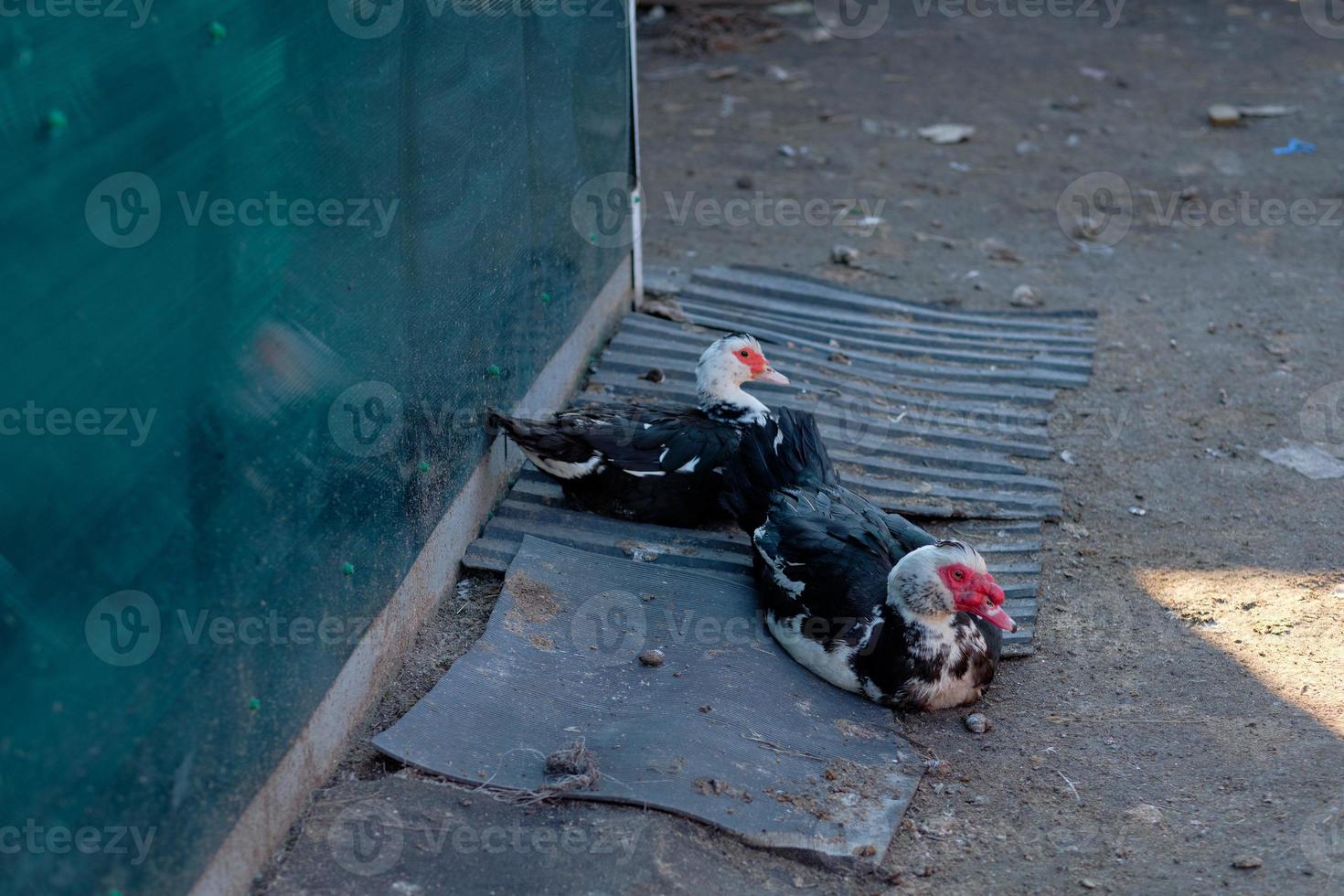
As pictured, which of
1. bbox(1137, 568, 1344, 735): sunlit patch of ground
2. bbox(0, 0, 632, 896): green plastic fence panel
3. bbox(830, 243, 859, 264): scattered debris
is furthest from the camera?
bbox(830, 243, 859, 264): scattered debris

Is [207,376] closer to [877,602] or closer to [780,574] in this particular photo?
[780,574]

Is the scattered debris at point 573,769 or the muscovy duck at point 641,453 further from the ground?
the muscovy duck at point 641,453

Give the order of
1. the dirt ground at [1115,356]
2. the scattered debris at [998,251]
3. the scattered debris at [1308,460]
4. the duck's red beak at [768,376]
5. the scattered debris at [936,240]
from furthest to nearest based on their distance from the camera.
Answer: the scattered debris at [936,240]
the scattered debris at [998,251]
the scattered debris at [1308,460]
the duck's red beak at [768,376]
the dirt ground at [1115,356]

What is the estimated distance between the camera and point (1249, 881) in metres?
3.88

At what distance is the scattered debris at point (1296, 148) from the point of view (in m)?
10.7

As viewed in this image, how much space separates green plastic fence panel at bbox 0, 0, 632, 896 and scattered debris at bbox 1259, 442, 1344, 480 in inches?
168

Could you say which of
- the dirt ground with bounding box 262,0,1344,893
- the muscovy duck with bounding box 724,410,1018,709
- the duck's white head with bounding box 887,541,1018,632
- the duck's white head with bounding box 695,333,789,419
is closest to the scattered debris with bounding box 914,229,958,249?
the dirt ground with bounding box 262,0,1344,893

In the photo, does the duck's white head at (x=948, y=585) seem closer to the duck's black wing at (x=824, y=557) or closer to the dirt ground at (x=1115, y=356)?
the duck's black wing at (x=824, y=557)

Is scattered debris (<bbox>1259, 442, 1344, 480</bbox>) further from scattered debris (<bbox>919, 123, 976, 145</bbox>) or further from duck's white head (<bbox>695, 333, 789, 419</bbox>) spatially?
scattered debris (<bbox>919, 123, 976, 145</bbox>)

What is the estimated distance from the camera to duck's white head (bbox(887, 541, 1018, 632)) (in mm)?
4707

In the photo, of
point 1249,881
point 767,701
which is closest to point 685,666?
point 767,701

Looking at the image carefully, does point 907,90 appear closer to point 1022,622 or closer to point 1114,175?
point 1114,175

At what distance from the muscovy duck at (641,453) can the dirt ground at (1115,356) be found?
72 cm

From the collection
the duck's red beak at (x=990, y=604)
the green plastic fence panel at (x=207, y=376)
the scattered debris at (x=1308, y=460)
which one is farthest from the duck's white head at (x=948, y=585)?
the scattered debris at (x=1308, y=460)
